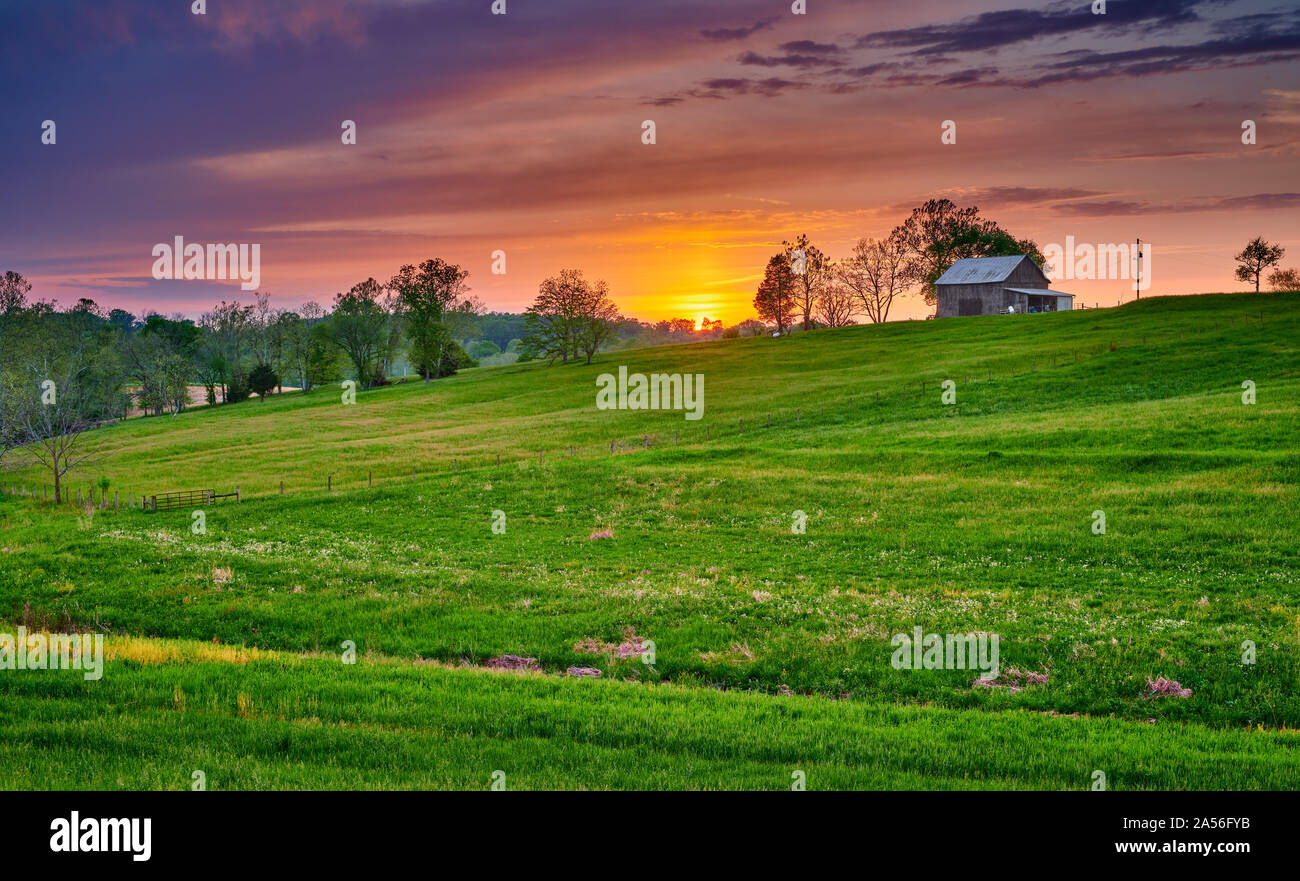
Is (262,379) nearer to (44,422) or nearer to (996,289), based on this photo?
(44,422)

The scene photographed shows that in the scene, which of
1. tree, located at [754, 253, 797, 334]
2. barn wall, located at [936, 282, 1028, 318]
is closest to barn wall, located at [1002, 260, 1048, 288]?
barn wall, located at [936, 282, 1028, 318]

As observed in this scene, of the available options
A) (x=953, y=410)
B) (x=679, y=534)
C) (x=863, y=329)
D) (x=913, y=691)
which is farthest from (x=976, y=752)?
(x=863, y=329)

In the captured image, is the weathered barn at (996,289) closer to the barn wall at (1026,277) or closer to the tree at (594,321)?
the barn wall at (1026,277)

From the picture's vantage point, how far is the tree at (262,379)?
143m

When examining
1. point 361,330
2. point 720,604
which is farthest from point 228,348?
point 720,604

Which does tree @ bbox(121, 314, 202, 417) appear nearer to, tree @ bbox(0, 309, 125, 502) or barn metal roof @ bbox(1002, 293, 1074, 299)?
tree @ bbox(0, 309, 125, 502)

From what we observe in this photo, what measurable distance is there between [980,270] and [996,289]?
5653 mm

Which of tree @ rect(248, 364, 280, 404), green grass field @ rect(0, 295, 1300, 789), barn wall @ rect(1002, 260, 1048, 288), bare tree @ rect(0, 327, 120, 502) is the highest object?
barn wall @ rect(1002, 260, 1048, 288)

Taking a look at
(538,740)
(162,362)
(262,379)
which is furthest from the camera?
(262,379)

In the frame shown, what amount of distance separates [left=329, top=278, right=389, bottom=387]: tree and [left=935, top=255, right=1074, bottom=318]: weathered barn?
97.0 metres

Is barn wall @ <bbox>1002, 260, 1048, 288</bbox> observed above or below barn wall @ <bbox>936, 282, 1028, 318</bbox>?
above

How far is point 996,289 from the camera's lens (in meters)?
138

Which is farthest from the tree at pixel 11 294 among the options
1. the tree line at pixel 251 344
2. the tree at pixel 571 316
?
the tree at pixel 571 316

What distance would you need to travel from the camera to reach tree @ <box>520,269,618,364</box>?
138875mm
